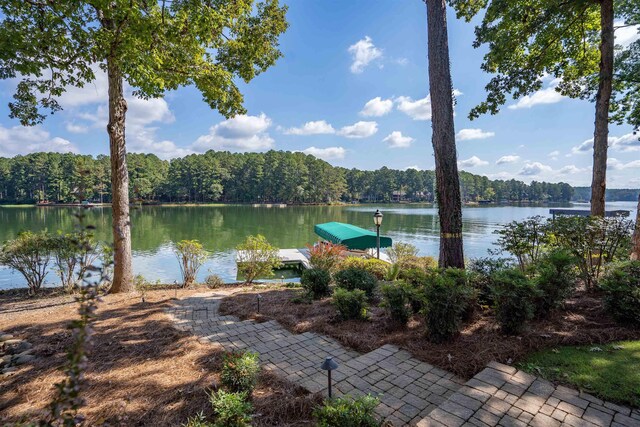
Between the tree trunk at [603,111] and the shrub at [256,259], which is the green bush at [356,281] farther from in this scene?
the tree trunk at [603,111]

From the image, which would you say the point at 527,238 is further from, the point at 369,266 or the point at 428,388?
the point at 369,266

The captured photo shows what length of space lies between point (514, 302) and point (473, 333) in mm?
576

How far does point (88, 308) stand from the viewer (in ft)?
4.01

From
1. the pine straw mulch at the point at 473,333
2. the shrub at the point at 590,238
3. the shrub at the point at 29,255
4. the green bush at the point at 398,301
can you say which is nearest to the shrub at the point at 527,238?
the shrub at the point at 590,238

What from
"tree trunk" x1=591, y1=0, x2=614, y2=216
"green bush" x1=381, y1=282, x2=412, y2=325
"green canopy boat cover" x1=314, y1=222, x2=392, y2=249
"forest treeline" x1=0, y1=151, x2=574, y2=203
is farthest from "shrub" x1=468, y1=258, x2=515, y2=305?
"forest treeline" x1=0, y1=151, x2=574, y2=203

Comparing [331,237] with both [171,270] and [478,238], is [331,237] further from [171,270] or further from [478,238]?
[478,238]

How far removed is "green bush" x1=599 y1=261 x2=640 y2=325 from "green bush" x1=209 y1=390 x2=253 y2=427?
4.07 meters

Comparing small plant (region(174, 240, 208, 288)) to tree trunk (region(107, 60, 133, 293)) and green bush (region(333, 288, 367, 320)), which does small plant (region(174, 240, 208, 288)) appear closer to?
tree trunk (region(107, 60, 133, 293))

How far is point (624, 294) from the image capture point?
3.39 m

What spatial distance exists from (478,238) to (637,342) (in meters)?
19.3

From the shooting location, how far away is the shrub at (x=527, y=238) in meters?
5.03

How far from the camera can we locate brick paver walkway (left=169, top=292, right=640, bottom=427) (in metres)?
2.07

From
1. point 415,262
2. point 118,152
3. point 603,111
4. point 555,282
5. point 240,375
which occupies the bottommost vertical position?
point 415,262

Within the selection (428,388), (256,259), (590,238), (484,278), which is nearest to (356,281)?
(484,278)
